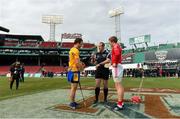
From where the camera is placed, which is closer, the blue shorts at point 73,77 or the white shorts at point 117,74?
the white shorts at point 117,74

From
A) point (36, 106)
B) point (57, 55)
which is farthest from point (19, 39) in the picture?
point (36, 106)

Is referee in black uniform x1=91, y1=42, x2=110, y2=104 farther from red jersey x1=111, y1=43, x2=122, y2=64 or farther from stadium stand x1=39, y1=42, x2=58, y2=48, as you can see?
stadium stand x1=39, y1=42, x2=58, y2=48

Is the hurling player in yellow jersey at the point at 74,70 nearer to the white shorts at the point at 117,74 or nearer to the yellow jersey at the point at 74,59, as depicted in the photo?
the yellow jersey at the point at 74,59

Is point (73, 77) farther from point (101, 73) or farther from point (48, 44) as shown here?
point (48, 44)

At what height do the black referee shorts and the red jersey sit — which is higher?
the red jersey

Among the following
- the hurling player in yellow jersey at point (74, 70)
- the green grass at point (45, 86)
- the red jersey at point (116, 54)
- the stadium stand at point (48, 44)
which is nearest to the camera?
the red jersey at point (116, 54)

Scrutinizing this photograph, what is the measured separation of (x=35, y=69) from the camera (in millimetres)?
94562

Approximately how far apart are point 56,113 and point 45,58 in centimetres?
9205

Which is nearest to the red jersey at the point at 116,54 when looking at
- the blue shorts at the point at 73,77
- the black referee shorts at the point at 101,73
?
the blue shorts at the point at 73,77

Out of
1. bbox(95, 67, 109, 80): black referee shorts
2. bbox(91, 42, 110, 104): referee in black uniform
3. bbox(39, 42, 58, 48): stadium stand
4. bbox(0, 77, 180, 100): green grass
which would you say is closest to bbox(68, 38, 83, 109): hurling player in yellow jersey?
bbox(91, 42, 110, 104): referee in black uniform

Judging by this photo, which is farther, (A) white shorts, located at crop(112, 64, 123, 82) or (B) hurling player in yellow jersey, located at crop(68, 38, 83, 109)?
(B) hurling player in yellow jersey, located at crop(68, 38, 83, 109)

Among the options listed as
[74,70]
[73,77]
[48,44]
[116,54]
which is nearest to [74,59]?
[74,70]

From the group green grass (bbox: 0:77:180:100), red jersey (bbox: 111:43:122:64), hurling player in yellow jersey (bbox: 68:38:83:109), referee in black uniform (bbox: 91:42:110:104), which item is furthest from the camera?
green grass (bbox: 0:77:180:100)

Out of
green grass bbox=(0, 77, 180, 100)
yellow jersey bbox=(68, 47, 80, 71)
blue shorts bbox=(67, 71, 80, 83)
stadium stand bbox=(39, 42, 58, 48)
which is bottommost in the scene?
green grass bbox=(0, 77, 180, 100)
